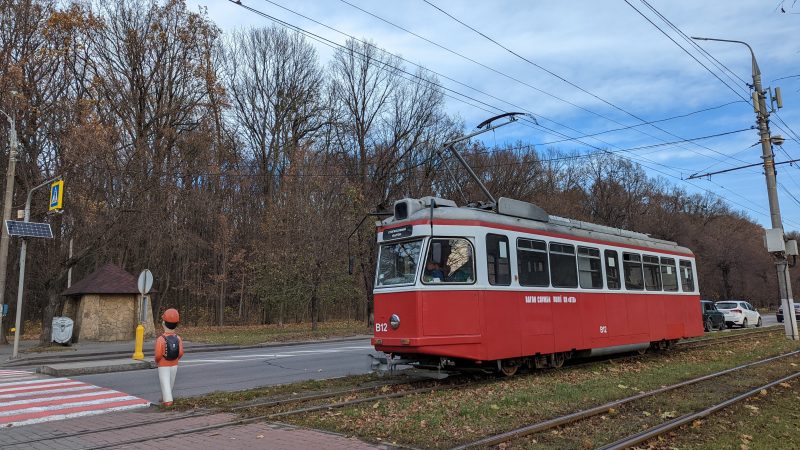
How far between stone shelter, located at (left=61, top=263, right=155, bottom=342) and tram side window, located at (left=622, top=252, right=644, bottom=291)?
20.1 meters

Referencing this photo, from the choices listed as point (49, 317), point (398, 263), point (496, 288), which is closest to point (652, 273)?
point (496, 288)

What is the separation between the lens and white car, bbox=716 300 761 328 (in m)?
30.9

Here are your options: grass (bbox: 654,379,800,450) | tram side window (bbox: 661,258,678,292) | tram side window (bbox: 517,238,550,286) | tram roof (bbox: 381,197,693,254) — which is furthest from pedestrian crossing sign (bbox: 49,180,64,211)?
grass (bbox: 654,379,800,450)

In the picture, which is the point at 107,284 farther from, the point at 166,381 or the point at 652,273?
the point at 652,273

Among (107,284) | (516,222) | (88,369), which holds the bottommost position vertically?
(88,369)

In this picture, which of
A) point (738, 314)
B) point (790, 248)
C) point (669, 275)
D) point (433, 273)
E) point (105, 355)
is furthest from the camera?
point (738, 314)

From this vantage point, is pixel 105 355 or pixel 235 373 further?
pixel 105 355

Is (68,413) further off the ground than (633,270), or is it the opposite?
(633,270)

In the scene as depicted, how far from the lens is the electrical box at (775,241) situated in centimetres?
1998

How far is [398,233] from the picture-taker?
10.5 meters

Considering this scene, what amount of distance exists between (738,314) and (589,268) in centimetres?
2362

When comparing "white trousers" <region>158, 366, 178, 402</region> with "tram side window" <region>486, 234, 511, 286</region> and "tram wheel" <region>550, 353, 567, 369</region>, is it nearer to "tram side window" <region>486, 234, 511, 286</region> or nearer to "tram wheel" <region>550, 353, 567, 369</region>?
"tram side window" <region>486, 234, 511, 286</region>

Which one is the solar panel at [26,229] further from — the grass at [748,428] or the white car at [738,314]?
the white car at [738,314]

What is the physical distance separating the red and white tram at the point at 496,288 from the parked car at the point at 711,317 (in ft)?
57.1
